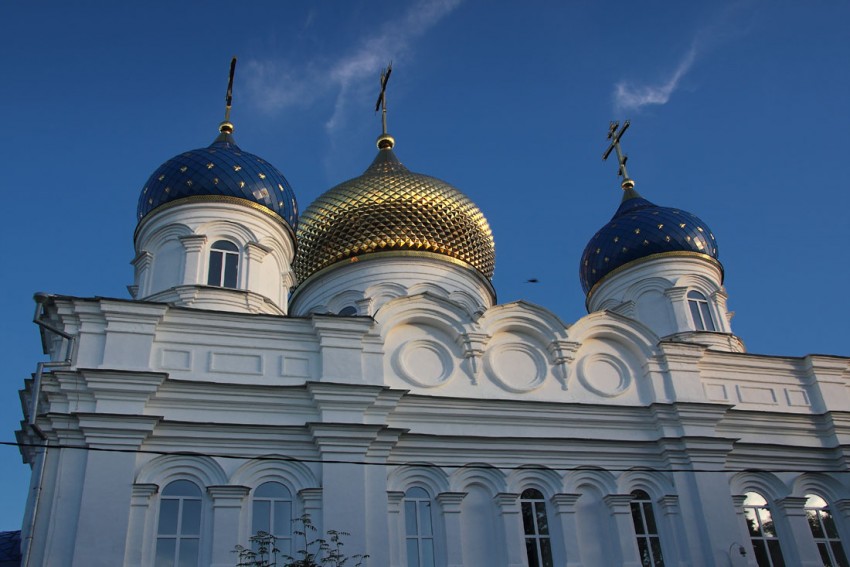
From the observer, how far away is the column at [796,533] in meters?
11.4

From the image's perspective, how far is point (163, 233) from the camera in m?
13.4

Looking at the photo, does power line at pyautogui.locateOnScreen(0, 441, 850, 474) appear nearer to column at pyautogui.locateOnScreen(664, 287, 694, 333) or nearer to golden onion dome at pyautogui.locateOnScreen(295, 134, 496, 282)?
column at pyautogui.locateOnScreen(664, 287, 694, 333)

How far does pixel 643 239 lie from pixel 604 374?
5257mm

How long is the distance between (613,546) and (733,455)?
240 cm

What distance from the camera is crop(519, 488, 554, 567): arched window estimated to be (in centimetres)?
1061

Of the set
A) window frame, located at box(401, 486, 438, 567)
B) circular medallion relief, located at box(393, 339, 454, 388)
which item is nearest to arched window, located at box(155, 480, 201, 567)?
window frame, located at box(401, 486, 438, 567)

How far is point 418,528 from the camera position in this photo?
10.4 meters

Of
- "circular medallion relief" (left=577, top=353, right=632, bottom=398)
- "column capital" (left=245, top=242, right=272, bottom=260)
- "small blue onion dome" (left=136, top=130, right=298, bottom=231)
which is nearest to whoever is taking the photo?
"circular medallion relief" (left=577, top=353, right=632, bottom=398)

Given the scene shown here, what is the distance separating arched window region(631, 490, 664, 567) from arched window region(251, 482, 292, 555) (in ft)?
14.9

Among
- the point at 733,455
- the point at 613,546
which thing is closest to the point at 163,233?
the point at 613,546

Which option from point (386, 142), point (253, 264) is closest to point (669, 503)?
point (253, 264)

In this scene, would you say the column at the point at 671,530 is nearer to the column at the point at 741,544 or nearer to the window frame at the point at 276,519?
the column at the point at 741,544

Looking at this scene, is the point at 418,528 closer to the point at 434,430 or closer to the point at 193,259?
the point at 434,430

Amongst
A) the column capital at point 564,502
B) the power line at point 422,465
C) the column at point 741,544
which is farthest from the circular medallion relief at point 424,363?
the column at point 741,544
